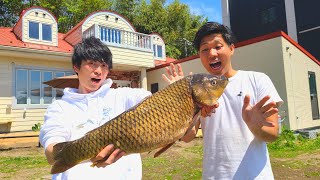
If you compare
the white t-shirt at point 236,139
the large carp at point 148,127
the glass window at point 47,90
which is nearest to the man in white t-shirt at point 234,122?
the white t-shirt at point 236,139

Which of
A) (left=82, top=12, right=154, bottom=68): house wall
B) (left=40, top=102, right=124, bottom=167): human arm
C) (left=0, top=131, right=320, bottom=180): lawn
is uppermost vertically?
(left=82, top=12, right=154, bottom=68): house wall

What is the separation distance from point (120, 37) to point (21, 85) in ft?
18.1

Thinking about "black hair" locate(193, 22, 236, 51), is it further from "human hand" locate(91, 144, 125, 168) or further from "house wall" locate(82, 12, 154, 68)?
"house wall" locate(82, 12, 154, 68)

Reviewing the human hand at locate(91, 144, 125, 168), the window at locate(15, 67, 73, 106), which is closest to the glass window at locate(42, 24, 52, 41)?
the window at locate(15, 67, 73, 106)

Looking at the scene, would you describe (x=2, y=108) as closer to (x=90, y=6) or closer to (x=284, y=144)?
(x=284, y=144)

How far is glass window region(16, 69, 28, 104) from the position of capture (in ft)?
44.3

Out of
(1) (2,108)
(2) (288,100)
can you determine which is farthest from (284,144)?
(1) (2,108)

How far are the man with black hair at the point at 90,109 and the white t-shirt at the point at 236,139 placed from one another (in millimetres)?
549

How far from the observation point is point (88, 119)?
2334 mm

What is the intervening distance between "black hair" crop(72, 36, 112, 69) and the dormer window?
13835 millimetres

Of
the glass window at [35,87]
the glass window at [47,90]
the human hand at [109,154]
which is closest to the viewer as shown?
the human hand at [109,154]

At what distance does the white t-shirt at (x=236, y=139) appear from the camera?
2.19m

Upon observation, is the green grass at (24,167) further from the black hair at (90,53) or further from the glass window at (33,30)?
the glass window at (33,30)

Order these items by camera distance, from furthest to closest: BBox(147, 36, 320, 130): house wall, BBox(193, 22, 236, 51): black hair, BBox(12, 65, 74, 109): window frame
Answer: BBox(12, 65, 74, 109): window frame → BBox(147, 36, 320, 130): house wall → BBox(193, 22, 236, 51): black hair
